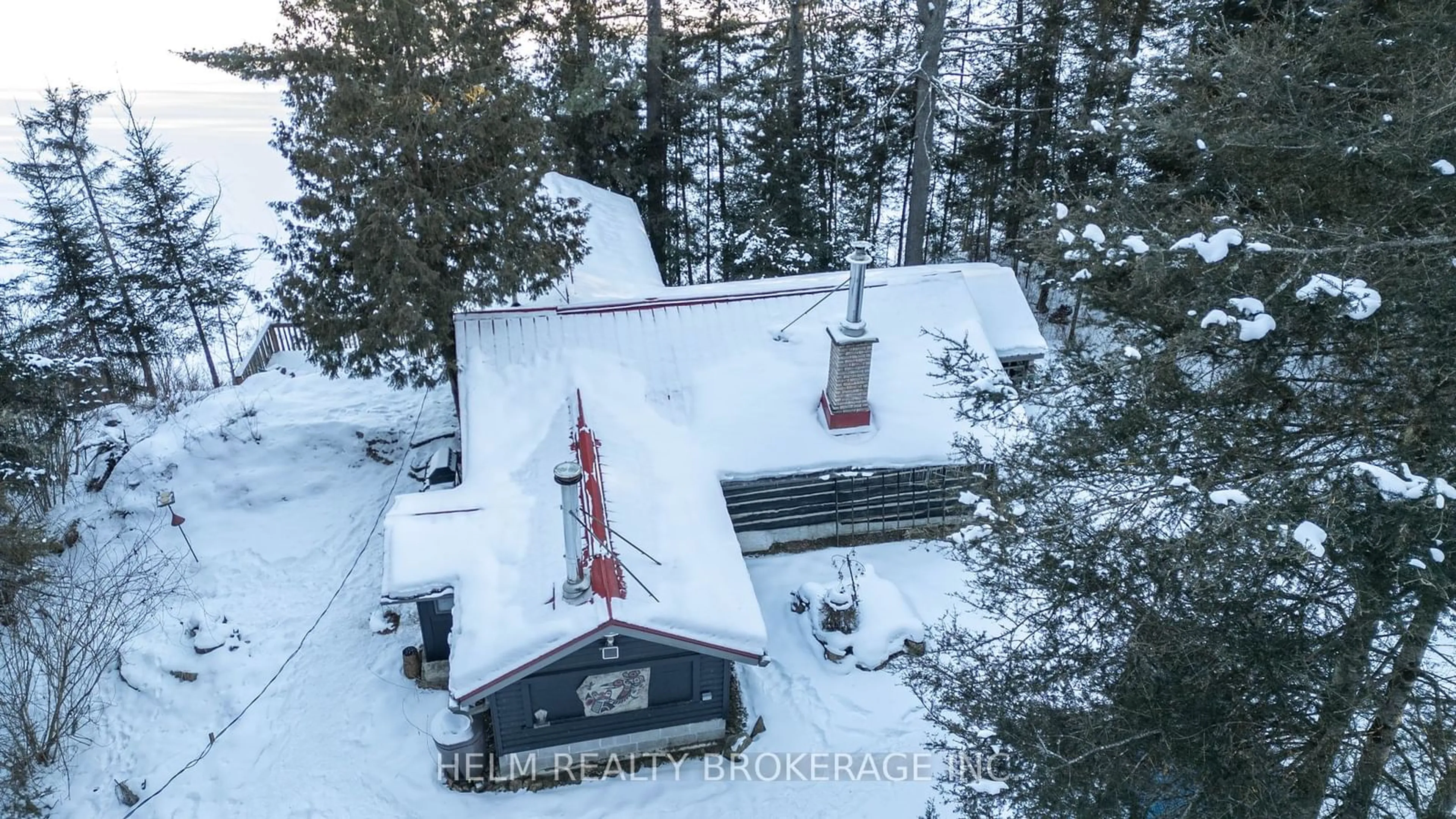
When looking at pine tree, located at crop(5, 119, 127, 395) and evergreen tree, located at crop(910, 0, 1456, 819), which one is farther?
pine tree, located at crop(5, 119, 127, 395)

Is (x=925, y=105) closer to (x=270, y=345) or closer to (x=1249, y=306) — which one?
(x=1249, y=306)

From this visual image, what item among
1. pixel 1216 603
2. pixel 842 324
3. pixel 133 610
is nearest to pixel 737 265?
pixel 842 324

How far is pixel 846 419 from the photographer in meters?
13.6

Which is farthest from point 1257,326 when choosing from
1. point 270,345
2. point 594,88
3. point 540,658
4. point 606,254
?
point 270,345

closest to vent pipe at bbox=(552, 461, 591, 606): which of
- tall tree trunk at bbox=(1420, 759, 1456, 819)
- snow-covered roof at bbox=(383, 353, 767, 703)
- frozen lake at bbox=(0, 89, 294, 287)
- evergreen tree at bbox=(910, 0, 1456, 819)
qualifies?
snow-covered roof at bbox=(383, 353, 767, 703)

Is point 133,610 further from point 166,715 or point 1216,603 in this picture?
point 1216,603

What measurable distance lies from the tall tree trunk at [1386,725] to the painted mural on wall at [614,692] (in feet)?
23.3

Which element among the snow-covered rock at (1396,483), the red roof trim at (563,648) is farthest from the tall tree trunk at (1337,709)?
the red roof trim at (563,648)

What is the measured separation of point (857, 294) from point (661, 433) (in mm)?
A: 3831

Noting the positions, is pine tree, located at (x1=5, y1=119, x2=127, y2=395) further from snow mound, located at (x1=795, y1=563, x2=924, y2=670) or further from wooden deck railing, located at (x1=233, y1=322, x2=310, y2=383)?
snow mound, located at (x1=795, y1=563, x2=924, y2=670)

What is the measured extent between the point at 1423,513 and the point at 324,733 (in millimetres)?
11900

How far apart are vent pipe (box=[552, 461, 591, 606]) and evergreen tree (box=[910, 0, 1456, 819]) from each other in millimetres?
4283

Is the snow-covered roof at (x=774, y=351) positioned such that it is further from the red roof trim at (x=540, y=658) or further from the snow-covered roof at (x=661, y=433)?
the red roof trim at (x=540, y=658)

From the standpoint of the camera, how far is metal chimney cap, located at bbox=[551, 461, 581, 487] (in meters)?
9.04
